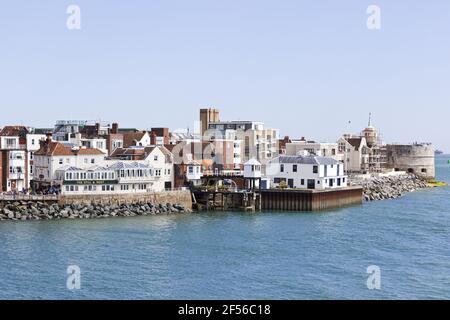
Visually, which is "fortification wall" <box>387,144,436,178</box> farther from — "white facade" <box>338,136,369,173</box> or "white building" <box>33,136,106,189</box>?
"white building" <box>33,136,106,189</box>

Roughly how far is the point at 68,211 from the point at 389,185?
197ft

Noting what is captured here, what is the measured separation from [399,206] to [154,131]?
36.1 meters

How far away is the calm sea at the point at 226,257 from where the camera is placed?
31.9 meters

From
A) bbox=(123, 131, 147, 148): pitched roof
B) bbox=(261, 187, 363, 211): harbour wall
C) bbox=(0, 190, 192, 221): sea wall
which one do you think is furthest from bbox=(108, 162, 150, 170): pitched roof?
bbox=(123, 131, 147, 148): pitched roof

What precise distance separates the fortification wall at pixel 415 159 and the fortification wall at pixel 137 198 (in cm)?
7591

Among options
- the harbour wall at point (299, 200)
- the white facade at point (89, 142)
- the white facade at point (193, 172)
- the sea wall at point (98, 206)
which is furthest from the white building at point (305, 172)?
the white facade at point (89, 142)

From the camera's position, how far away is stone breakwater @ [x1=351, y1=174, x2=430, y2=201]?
90.4 meters

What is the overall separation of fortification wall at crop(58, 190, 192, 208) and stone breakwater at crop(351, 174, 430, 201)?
29203mm

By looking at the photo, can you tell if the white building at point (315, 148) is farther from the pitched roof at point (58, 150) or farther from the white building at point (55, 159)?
the pitched roof at point (58, 150)

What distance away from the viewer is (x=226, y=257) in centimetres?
4056

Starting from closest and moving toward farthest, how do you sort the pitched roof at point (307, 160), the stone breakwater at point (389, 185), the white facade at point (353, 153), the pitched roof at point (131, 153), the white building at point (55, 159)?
the white building at point (55, 159)
the pitched roof at point (131, 153)
the pitched roof at point (307, 160)
the stone breakwater at point (389, 185)
the white facade at point (353, 153)

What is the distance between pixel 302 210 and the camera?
6962cm

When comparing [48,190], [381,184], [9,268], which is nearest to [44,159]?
[48,190]
